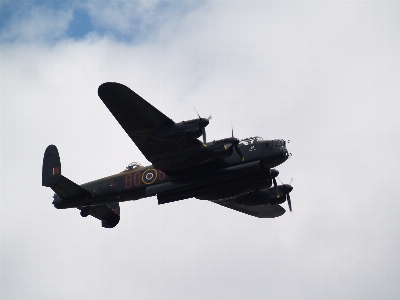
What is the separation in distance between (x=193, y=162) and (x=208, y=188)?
2.09 m

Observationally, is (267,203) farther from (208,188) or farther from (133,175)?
(133,175)

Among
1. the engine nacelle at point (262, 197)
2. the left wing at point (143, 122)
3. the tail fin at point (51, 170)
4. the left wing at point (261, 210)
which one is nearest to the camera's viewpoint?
the left wing at point (143, 122)

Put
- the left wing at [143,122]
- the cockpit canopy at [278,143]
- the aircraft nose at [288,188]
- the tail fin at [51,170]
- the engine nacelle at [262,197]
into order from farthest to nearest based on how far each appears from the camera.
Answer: the engine nacelle at [262,197] → the aircraft nose at [288,188] → the tail fin at [51,170] → the cockpit canopy at [278,143] → the left wing at [143,122]

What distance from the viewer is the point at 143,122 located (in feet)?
103

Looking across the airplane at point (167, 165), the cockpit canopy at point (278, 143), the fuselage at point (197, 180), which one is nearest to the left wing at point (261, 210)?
the airplane at point (167, 165)

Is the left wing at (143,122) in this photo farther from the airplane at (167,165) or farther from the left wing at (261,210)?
the left wing at (261,210)

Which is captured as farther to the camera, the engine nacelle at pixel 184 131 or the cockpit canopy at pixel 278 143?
the cockpit canopy at pixel 278 143

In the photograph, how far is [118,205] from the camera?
3931cm

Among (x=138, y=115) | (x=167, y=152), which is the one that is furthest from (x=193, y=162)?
(x=138, y=115)

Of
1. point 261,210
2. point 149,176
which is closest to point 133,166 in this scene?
point 149,176

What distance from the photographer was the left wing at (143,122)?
30500mm

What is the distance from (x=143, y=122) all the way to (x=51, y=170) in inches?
263

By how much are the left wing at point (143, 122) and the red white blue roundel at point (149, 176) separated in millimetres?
1518

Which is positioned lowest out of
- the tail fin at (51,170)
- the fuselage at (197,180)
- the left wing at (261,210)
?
the fuselage at (197,180)
